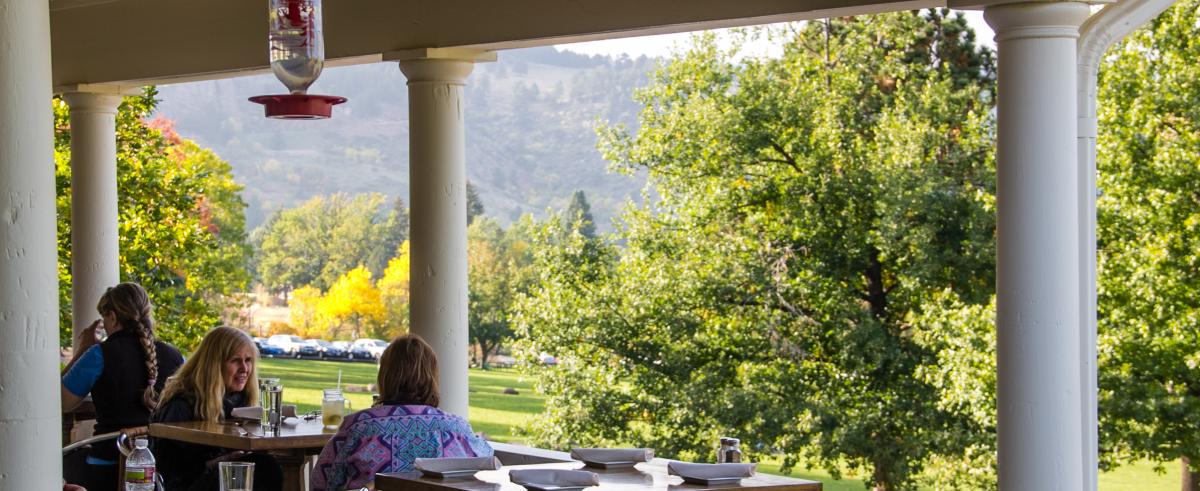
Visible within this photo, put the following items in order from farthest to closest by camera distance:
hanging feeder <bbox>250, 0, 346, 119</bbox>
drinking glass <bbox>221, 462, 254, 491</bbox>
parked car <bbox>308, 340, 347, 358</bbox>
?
parked car <bbox>308, 340, 347, 358</bbox> → drinking glass <bbox>221, 462, 254, 491</bbox> → hanging feeder <bbox>250, 0, 346, 119</bbox>

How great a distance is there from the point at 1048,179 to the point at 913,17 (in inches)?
504

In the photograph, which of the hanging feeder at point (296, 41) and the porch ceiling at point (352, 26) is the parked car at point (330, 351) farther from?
the hanging feeder at point (296, 41)

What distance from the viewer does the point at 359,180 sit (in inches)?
2259

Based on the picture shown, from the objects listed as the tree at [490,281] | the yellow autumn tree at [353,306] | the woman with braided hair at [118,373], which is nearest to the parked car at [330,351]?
the yellow autumn tree at [353,306]

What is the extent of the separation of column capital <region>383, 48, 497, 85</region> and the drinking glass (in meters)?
2.79

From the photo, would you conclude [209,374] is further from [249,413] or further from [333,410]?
[333,410]

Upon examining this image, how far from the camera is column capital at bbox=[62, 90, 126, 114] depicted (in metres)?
7.14

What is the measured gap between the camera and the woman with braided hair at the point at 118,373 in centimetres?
479

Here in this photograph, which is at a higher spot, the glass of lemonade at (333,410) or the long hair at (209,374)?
the long hair at (209,374)

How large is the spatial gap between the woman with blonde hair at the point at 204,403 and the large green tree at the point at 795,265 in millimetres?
9460

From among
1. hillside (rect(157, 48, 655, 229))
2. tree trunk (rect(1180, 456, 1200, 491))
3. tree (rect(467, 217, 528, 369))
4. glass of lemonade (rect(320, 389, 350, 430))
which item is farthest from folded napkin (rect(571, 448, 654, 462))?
hillside (rect(157, 48, 655, 229))

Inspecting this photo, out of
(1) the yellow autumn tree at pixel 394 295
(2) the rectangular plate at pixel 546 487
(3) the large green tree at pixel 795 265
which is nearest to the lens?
(2) the rectangular plate at pixel 546 487

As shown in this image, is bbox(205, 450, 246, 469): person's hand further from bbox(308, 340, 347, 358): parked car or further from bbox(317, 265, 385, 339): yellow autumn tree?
bbox(317, 265, 385, 339): yellow autumn tree

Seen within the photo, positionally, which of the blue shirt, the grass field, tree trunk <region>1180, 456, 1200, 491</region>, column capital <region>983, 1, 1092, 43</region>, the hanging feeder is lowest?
the grass field
